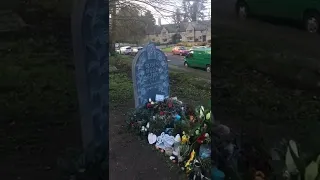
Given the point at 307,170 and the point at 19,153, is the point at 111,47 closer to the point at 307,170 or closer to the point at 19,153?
the point at 19,153

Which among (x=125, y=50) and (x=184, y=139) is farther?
(x=125, y=50)

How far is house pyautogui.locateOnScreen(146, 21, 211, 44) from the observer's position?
326 centimetres

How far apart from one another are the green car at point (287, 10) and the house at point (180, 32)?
43.8 inches

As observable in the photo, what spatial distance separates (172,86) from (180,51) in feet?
1.14

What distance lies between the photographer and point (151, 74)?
3861 millimetres

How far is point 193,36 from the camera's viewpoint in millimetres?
3354

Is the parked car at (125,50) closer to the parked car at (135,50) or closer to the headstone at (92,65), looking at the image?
the parked car at (135,50)

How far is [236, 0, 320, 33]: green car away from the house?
1.11 meters

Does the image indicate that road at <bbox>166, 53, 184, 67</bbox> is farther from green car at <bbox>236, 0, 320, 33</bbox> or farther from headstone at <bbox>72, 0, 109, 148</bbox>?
green car at <bbox>236, 0, 320, 33</bbox>

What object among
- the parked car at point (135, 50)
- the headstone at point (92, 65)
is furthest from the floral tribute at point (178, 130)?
the headstone at point (92, 65)

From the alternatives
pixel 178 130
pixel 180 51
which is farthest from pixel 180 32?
pixel 178 130

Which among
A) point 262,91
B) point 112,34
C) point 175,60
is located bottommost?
point 262,91

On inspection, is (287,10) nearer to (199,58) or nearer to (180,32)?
(199,58)

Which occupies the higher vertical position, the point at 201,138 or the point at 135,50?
the point at 135,50
